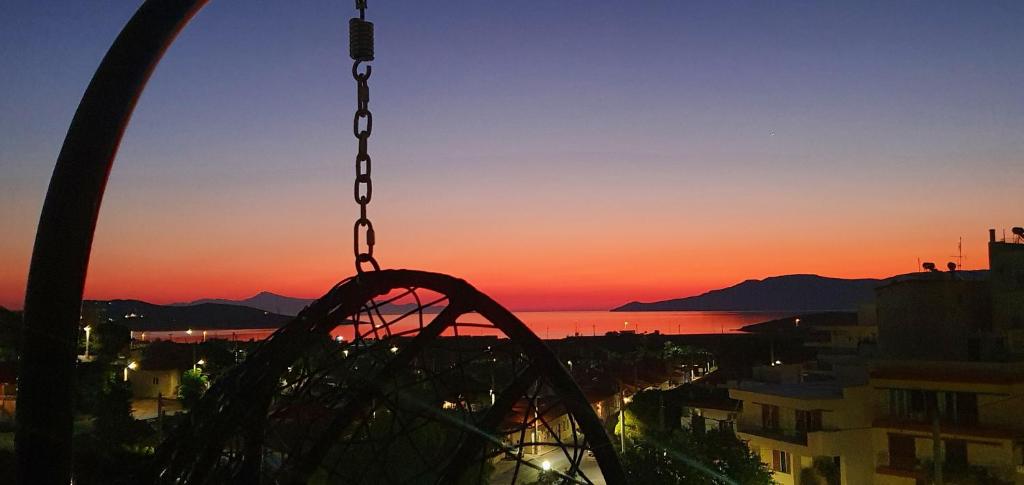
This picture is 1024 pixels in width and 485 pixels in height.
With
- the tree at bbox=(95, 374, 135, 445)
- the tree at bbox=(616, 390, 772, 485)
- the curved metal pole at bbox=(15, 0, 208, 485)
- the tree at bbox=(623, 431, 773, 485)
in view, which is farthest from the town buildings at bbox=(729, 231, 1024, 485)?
the curved metal pole at bbox=(15, 0, 208, 485)

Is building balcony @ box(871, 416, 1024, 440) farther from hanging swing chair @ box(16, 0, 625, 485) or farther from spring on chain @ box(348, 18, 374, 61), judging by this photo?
spring on chain @ box(348, 18, 374, 61)

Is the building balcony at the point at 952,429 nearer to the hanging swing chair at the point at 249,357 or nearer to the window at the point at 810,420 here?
the window at the point at 810,420

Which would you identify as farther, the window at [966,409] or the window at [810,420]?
the window at [810,420]

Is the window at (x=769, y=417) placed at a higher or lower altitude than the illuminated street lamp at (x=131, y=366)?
lower

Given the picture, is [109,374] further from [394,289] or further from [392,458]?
[394,289]

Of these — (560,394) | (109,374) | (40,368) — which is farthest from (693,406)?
(40,368)

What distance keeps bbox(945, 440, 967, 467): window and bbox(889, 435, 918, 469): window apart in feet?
2.75

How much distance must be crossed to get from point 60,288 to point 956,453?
62.1ft

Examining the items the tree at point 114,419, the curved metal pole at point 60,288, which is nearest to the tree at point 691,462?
the tree at point 114,419

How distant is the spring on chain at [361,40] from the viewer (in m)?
2.84

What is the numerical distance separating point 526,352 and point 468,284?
0.40 meters

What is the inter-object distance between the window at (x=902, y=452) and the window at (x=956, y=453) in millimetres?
838

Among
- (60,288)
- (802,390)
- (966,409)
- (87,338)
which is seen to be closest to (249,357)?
(60,288)

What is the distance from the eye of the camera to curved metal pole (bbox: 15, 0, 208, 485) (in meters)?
1.77
